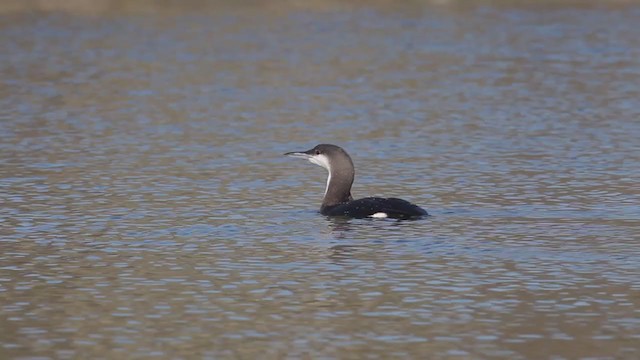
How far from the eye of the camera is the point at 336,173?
16375 mm

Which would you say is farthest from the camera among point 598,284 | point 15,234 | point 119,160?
point 119,160

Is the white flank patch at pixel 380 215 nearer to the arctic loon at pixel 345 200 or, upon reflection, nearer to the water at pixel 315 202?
the arctic loon at pixel 345 200

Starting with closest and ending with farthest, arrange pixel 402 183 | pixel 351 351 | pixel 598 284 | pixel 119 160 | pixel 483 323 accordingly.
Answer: pixel 351 351, pixel 483 323, pixel 598 284, pixel 402 183, pixel 119 160

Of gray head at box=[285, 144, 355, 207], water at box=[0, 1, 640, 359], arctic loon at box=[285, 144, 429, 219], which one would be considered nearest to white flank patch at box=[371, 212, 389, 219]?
arctic loon at box=[285, 144, 429, 219]

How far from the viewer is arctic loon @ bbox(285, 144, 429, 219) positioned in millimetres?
14898

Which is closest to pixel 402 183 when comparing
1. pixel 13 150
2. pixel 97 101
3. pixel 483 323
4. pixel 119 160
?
pixel 119 160

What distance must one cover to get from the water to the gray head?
0.42 m

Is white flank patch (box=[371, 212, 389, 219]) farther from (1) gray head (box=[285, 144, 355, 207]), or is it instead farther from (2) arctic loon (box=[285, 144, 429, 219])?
(1) gray head (box=[285, 144, 355, 207])

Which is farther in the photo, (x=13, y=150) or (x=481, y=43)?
(x=481, y=43)

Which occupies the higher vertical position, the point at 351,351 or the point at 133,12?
the point at 133,12

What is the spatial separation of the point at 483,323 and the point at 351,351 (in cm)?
113

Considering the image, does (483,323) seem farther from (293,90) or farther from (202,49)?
(202,49)

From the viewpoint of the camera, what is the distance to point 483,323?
1076cm

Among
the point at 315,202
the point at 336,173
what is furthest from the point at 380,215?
the point at 315,202
